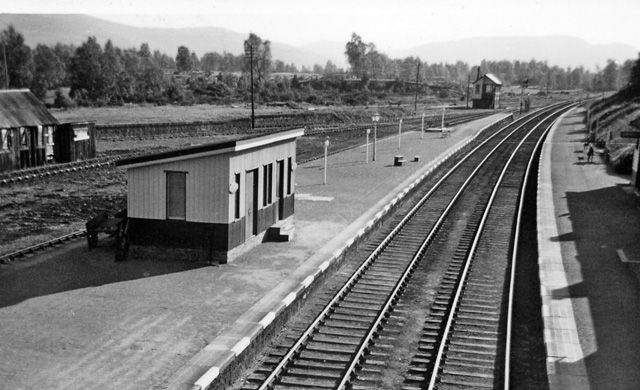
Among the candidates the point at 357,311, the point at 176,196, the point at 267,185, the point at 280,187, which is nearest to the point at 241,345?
the point at 357,311

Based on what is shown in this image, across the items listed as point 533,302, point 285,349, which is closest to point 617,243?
point 533,302

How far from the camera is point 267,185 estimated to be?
1825 cm

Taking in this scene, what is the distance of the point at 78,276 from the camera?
1486 cm

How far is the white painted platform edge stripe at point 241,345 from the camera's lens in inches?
419

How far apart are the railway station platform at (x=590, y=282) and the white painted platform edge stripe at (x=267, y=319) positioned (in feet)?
15.7

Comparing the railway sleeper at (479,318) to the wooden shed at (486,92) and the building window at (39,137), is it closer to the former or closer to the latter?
the building window at (39,137)

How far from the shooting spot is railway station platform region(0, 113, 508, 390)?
32.8 ft

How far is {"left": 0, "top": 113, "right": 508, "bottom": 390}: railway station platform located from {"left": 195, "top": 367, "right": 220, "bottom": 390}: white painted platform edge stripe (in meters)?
0.02

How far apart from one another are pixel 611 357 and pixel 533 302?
371cm

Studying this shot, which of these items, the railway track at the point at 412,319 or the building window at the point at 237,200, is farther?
the building window at the point at 237,200

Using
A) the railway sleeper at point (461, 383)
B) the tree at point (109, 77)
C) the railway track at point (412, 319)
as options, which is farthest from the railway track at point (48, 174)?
the tree at point (109, 77)

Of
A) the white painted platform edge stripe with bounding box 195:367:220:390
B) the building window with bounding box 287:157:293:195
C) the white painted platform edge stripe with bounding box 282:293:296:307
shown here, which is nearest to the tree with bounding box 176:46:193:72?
the building window with bounding box 287:157:293:195

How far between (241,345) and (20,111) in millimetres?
25934

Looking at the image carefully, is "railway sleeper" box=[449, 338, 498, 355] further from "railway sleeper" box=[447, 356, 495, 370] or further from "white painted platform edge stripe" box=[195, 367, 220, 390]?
"white painted platform edge stripe" box=[195, 367, 220, 390]
